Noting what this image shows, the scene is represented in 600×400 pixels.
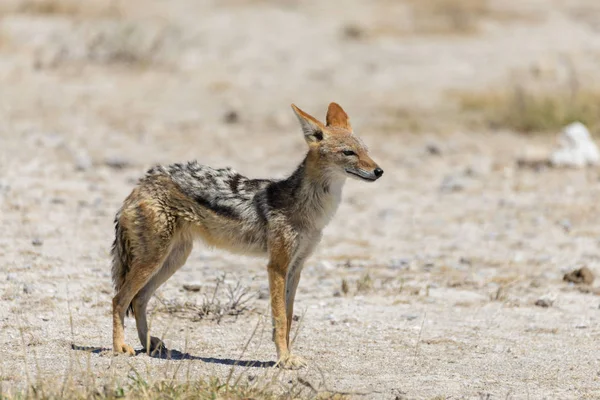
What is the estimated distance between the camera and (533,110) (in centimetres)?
1459

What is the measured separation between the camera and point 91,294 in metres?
7.64

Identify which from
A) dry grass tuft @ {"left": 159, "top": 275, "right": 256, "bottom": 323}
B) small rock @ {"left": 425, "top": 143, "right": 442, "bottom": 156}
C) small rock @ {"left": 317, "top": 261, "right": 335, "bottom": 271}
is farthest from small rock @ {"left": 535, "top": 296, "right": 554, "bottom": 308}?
small rock @ {"left": 425, "top": 143, "right": 442, "bottom": 156}

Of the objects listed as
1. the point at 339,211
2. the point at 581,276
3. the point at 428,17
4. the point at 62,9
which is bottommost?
the point at 581,276

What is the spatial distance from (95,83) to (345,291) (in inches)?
404

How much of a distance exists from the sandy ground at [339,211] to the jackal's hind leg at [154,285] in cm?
23

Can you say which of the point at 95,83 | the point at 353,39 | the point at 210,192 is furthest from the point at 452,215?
the point at 353,39

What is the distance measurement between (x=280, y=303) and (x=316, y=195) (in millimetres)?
732

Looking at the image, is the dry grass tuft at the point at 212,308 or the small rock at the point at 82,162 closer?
the dry grass tuft at the point at 212,308

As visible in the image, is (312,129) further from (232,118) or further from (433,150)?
(232,118)

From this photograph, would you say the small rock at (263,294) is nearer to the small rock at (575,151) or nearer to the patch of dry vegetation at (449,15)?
the small rock at (575,151)

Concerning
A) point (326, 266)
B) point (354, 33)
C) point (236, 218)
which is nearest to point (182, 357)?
point (236, 218)

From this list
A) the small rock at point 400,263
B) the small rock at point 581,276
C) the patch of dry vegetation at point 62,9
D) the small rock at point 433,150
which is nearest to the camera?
the small rock at point 581,276

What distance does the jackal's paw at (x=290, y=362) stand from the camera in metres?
6.14

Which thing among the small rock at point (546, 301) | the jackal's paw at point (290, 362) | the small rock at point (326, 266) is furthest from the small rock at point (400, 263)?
the jackal's paw at point (290, 362)
